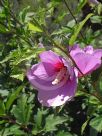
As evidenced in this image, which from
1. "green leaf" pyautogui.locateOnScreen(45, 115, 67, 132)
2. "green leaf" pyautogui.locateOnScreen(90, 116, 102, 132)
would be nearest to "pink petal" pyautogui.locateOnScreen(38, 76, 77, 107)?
"green leaf" pyautogui.locateOnScreen(90, 116, 102, 132)

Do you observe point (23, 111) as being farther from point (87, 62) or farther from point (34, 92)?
point (87, 62)

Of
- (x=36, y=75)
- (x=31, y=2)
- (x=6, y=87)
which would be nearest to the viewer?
(x=36, y=75)

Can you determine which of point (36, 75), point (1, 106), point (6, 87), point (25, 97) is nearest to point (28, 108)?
point (25, 97)

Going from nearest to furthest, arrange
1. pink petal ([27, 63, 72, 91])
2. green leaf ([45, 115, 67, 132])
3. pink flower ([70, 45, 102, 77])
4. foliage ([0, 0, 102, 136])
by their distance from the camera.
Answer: pink flower ([70, 45, 102, 77])
pink petal ([27, 63, 72, 91])
foliage ([0, 0, 102, 136])
green leaf ([45, 115, 67, 132])

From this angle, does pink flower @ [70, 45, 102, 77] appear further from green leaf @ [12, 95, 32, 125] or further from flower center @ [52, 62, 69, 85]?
green leaf @ [12, 95, 32, 125]

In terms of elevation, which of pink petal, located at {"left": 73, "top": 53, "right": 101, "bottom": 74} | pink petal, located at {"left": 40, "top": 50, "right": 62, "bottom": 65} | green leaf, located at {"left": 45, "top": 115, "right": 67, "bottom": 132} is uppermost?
pink petal, located at {"left": 40, "top": 50, "right": 62, "bottom": 65}

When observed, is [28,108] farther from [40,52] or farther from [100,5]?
[40,52]

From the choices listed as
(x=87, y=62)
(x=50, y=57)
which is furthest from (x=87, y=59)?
(x=50, y=57)

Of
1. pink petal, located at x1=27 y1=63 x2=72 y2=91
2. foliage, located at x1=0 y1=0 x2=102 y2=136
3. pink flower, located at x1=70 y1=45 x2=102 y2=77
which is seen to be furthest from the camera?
foliage, located at x1=0 y1=0 x2=102 y2=136
